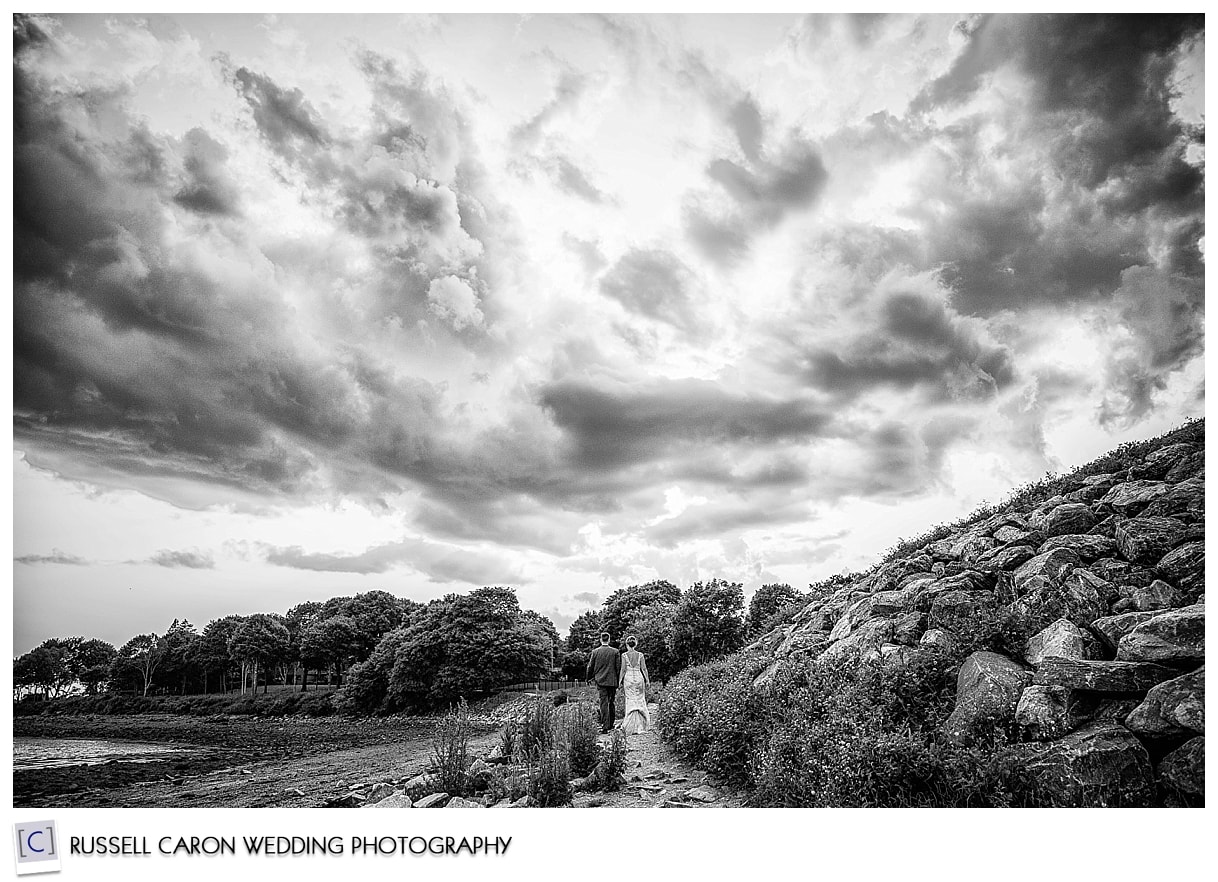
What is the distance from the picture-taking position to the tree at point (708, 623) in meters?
18.7

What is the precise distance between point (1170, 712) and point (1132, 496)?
17.4 ft

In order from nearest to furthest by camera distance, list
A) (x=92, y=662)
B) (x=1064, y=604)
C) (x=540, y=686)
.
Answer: (x=1064, y=604)
(x=92, y=662)
(x=540, y=686)

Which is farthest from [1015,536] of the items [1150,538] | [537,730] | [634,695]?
[537,730]

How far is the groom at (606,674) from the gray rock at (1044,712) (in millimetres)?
6614

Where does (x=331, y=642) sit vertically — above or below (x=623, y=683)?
below

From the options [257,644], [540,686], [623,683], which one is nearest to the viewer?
[623,683]

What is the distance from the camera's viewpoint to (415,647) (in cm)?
2977

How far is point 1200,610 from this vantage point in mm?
6465

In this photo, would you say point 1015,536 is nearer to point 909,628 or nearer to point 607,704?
point 909,628

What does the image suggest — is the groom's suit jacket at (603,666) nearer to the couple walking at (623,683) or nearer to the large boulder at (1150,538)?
the couple walking at (623,683)

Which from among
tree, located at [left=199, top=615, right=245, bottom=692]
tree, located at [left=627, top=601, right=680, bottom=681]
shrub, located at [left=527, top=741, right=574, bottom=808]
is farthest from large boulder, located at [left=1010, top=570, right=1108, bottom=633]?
tree, located at [left=199, top=615, right=245, bottom=692]

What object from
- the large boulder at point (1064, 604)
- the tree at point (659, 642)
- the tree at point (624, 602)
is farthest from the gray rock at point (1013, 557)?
the tree at point (624, 602)

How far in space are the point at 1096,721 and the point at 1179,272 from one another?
6655mm

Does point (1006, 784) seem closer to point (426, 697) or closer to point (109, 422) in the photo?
point (109, 422)
